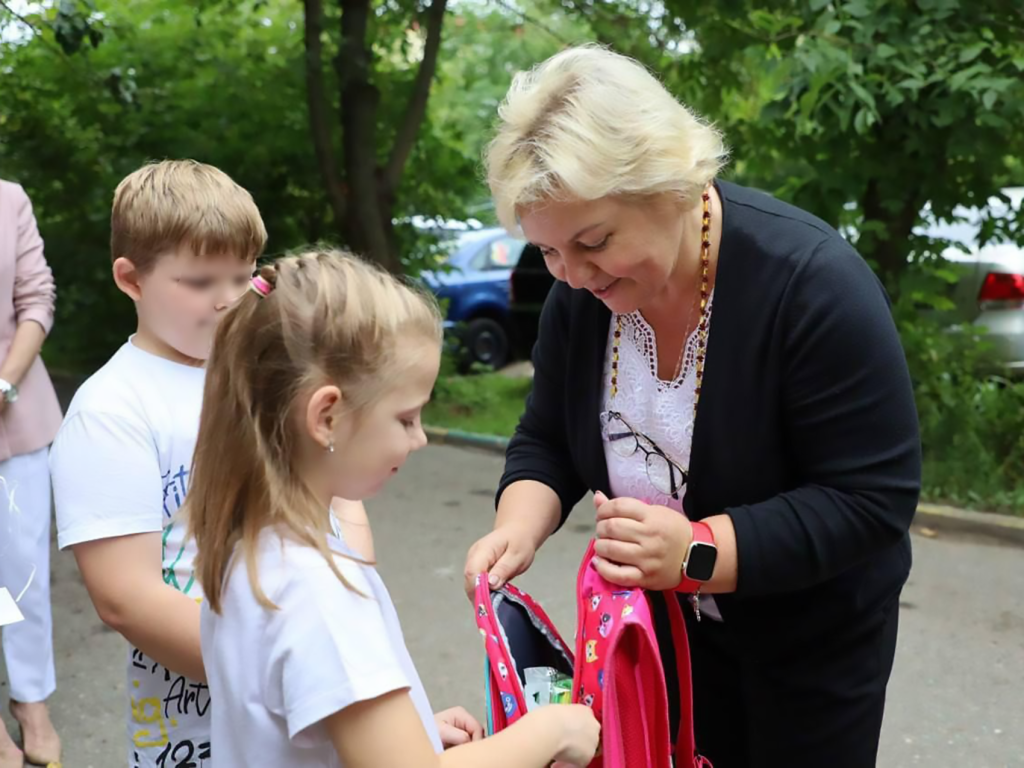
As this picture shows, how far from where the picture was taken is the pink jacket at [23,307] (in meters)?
3.15

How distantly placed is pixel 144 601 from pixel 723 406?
37.9 inches

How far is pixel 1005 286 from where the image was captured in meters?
7.28

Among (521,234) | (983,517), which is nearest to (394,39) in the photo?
(983,517)

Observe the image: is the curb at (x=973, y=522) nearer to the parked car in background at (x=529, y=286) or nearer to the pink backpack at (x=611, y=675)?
the pink backpack at (x=611, y=675)

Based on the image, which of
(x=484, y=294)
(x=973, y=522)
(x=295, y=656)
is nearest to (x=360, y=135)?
(x=484, y=294)

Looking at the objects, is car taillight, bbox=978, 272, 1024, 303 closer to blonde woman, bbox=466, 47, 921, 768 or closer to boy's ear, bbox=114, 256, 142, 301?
blonde woman, bbox=466, 47, 921, 768

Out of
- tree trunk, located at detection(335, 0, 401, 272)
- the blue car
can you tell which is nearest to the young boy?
tree trunk, located at detection(335, 0, 401, 272)

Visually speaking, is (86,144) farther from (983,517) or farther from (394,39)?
(983,517)

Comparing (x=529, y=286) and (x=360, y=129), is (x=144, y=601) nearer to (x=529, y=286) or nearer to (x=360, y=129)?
(x=360, y=129)

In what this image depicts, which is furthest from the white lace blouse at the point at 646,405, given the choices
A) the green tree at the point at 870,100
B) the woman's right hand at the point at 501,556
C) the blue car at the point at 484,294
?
the blue car at the point at 484,294

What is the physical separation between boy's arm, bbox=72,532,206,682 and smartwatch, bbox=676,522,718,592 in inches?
29.9

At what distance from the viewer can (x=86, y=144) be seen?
806cm

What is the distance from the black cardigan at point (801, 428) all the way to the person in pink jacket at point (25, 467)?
216cm

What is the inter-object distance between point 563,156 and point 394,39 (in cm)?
691
